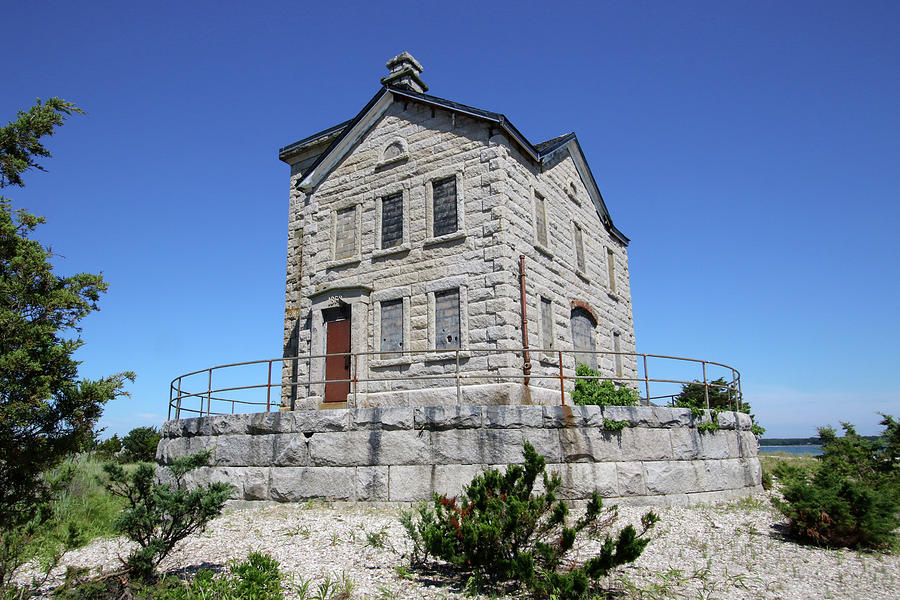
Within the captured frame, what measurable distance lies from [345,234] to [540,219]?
5.27m

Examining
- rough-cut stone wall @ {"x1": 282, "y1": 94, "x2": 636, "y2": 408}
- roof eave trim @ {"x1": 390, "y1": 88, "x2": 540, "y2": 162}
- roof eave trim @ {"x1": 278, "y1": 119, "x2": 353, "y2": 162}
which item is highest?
roof eave trim @ {"x1": 278, "y1": 119, "x2": 353, "y2": 162}

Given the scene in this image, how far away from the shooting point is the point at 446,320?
13.7 m

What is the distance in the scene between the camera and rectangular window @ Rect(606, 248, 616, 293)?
20.0 m

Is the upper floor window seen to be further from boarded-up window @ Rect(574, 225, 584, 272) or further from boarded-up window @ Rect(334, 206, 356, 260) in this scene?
boarded-up window @ Rect(574, 225, 584, 272)

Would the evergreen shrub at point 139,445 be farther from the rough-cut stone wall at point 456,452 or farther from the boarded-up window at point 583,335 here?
the boarded-up window at point 583,335

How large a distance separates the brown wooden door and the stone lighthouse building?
0.04 metres

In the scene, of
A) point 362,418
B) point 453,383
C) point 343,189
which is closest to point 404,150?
point 343,189

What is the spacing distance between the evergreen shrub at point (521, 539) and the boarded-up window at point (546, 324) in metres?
7.58

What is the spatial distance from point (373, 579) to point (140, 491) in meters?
2.80

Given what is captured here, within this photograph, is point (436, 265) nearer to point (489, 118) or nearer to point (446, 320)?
point (446, 320)

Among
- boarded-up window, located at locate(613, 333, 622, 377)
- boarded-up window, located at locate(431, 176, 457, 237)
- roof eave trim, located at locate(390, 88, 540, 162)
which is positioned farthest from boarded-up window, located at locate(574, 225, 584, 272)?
boarded-up window, located at locate(431, 176, 457, 237)

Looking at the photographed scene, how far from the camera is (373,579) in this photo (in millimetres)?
6773

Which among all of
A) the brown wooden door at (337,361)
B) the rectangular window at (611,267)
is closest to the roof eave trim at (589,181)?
the rectangular window at (611,267)

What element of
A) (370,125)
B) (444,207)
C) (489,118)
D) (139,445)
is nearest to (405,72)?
(370,125)
